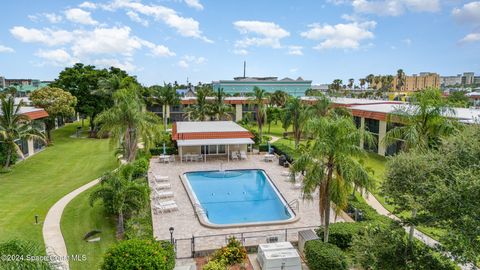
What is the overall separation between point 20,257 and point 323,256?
9.42 metres

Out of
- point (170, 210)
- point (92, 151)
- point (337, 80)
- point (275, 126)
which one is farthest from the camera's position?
point (337, 80)

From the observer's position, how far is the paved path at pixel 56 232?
1357 cm

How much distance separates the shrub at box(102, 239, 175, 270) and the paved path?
211 centimetres

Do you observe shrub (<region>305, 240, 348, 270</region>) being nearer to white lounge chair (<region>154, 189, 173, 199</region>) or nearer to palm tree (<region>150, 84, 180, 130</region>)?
white lounge chair (<region>154, 189, 173, 199</region>)

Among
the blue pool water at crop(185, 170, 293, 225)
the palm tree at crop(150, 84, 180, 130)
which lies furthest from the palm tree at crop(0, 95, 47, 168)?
the palm tree at crop(150, 84, 180, 130)

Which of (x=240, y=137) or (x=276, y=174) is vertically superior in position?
(x=240, y=137)

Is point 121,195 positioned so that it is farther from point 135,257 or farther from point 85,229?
point 135,257

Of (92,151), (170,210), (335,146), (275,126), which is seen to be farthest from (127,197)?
(275,126)

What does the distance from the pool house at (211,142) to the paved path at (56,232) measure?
11.0m

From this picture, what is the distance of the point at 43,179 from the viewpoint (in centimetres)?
2517

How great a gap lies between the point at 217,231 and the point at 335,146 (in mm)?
7619

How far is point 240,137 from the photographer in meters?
31.6

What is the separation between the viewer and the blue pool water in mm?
19266

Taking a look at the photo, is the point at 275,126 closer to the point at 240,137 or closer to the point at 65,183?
the point at 240,137
